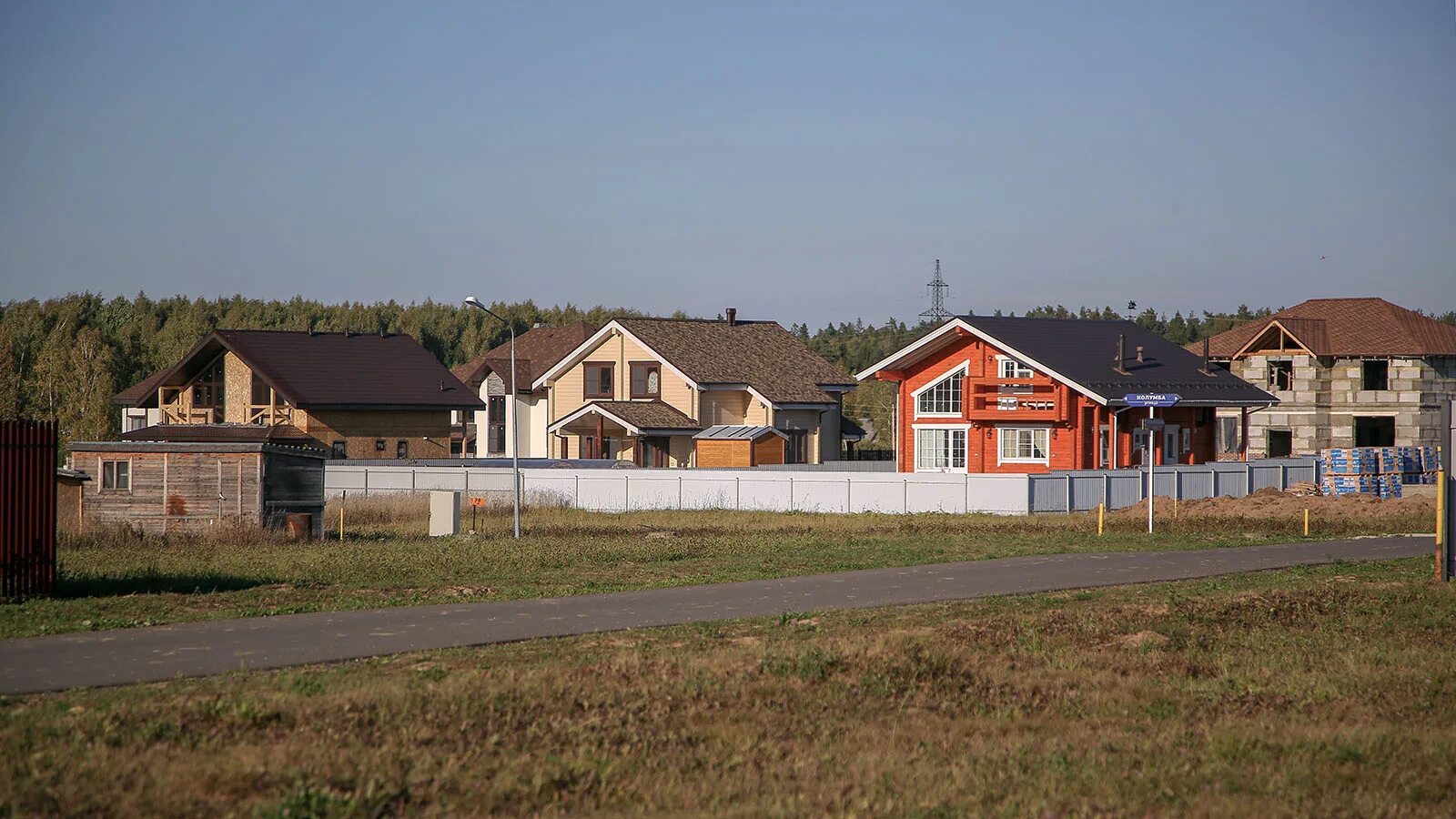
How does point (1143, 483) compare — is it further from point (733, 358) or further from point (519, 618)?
point (519, 618)

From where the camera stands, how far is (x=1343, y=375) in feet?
219

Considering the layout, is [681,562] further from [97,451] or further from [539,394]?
[539,394]

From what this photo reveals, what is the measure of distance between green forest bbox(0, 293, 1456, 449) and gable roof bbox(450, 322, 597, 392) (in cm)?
1633

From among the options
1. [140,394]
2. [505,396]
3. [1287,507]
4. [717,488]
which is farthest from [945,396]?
[140,394]

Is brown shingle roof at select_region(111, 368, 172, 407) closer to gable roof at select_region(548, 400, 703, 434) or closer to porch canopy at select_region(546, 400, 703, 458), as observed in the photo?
porch canopy at select_region(546, 400, 703, 458)

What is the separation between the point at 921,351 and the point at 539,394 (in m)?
25.2

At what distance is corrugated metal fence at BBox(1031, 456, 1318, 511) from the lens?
1626 inches

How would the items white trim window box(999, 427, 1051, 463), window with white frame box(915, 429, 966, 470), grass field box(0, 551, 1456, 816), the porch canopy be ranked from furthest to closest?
the porch canopy → window with white frame box(915, 429, 966, 470) → white trim window box(999, 427, 1051, 463) → grass field box(0, 551, 1456, 816)

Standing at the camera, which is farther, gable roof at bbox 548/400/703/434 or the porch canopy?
the porch canopy

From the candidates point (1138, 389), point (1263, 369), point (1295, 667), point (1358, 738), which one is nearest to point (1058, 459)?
point (1138, 389)

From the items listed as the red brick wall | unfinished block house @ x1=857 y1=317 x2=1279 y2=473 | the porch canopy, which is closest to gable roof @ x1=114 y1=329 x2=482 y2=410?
the porch canopy

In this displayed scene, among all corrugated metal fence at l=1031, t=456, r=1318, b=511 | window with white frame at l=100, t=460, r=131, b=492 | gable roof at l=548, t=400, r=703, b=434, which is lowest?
corrugated metal fence at l=1031, t=456, r=1318, b=511

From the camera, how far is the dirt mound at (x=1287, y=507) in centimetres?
3827

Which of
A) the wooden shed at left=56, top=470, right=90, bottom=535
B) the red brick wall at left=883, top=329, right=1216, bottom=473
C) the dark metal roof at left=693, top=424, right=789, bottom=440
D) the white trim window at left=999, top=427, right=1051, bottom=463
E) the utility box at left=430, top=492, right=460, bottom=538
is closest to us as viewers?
the wooden shed at left=56, top=470, right=90, bottom=535
